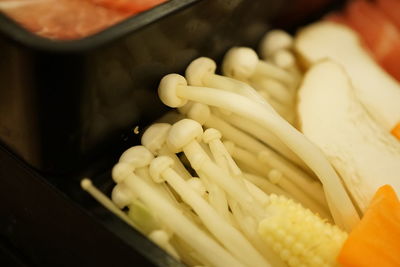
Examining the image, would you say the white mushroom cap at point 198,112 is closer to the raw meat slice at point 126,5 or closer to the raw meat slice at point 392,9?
the raw meat slice at point 126,5

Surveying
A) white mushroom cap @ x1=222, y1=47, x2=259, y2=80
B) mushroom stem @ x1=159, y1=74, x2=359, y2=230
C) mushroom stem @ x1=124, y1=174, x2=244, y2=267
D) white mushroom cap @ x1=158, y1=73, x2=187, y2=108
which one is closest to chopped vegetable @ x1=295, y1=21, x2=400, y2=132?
white mushroom cap @ x1=222, y1=47, x2=259, y2=80

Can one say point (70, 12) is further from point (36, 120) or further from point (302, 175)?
point (302, 175)

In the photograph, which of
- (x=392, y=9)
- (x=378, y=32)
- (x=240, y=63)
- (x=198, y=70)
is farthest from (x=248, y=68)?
(x=392, y=9)

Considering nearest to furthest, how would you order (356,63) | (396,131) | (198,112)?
(198,112) → (396,131) → (356,63)

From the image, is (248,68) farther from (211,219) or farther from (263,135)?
(211,219)

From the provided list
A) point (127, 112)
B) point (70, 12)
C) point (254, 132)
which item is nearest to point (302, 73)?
point (254, 132)
